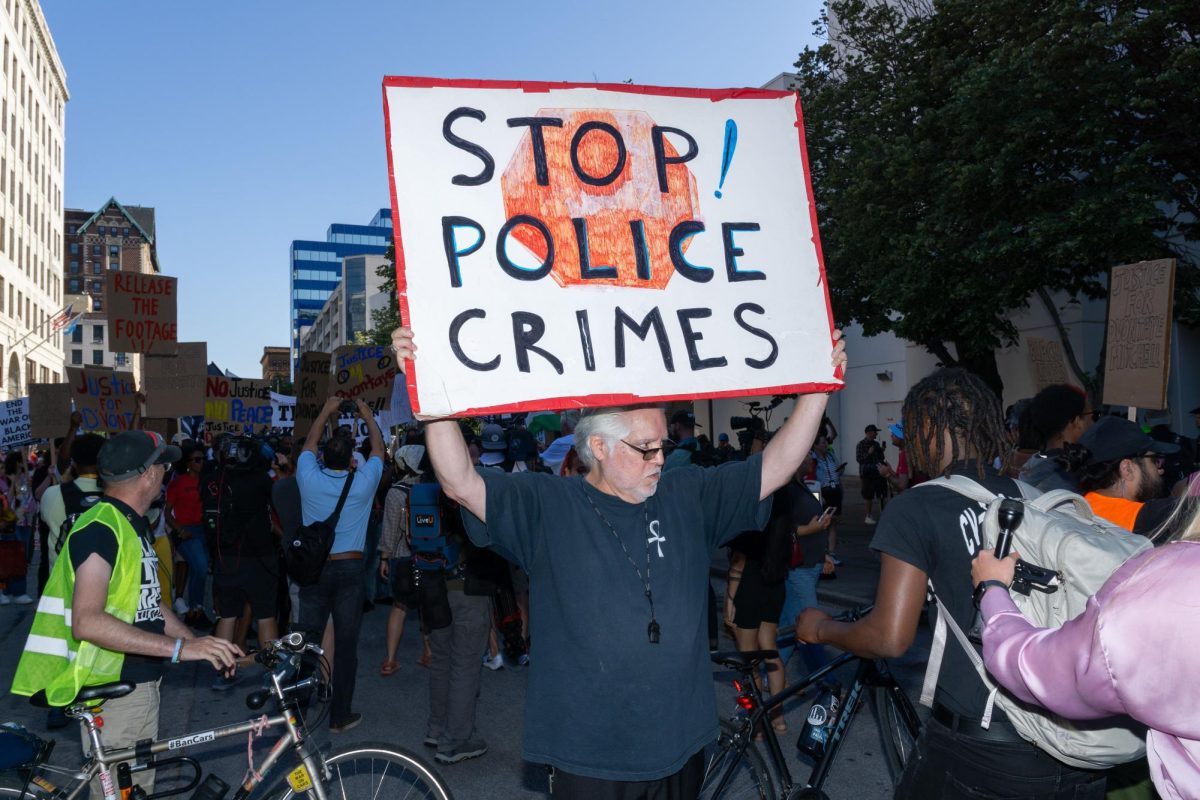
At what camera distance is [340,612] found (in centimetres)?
604

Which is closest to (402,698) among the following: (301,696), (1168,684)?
(301,696)

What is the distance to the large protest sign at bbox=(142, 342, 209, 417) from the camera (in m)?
10.7

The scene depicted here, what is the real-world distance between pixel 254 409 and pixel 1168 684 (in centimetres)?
1859

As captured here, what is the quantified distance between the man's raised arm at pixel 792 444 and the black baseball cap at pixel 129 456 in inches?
84.7

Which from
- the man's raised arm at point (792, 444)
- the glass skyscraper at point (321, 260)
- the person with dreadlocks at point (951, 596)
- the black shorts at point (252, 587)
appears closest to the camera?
the person with dreadlocks at point (951, 596)

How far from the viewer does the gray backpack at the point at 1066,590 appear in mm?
2246

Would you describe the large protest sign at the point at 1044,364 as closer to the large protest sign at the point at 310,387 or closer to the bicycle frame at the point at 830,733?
the bicycle frame at the point at 830,733

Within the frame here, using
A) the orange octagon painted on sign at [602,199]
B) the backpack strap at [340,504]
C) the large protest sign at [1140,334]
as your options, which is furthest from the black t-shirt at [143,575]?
the large protest sign at [1140,334]

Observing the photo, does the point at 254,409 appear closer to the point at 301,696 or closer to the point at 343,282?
the point at 301,696

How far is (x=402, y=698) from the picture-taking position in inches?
276

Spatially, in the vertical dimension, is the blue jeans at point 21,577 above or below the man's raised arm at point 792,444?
below

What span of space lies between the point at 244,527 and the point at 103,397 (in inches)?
227

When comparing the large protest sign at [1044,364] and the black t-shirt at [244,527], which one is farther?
the large protest sign at [1044,364]

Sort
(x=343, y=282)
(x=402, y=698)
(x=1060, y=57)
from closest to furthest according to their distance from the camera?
(x=402, y=698), (x=1060, y=57), (x=343, y=282)
